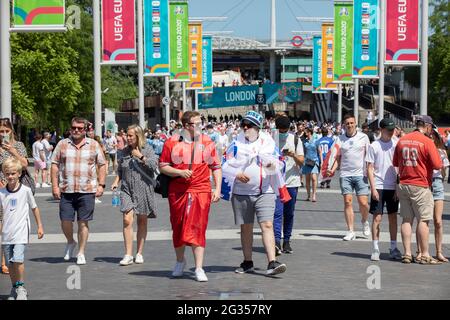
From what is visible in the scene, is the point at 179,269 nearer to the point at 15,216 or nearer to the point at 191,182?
the point at 191,182

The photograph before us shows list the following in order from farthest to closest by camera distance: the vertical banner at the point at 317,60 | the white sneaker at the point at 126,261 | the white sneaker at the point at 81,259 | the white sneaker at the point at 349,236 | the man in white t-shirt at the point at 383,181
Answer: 1. the vertical banner at the point at 317,60
2. the white sneaker at the point at 349,236
3. the man in white t-shirt at the point at 383,181
4. the white sneaker at the point at 81,259
5. the white sneaker at the point at 126,261

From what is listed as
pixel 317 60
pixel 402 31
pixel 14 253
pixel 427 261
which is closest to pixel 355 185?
pixel 427 261

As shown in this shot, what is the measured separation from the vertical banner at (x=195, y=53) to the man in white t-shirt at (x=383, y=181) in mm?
39187

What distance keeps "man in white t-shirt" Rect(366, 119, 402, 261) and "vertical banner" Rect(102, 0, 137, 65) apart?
17.4 metres

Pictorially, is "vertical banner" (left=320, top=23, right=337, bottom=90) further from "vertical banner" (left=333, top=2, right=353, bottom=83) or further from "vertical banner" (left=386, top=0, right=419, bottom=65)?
"vertical banner" (left=386, top=0, right=419, bottom=65)

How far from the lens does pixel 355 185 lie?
1494cm

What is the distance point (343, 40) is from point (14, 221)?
1382 inches

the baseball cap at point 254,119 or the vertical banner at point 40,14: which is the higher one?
the vertical banner at point 40,14

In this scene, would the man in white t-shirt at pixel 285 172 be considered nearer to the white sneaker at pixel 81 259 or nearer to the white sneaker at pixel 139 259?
the white sneaker at pixel 139 259

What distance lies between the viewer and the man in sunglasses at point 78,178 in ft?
40.7

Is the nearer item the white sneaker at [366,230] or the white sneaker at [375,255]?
the white sneaker at [375,255]

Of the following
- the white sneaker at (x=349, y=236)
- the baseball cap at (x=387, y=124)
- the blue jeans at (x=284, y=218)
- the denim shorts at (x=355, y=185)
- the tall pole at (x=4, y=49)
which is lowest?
the white sneaker at (x=349, y=236)

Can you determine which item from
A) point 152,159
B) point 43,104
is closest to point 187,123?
point 152,159

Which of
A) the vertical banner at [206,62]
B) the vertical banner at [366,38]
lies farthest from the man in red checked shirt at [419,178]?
the vertical banner at [206,62]
